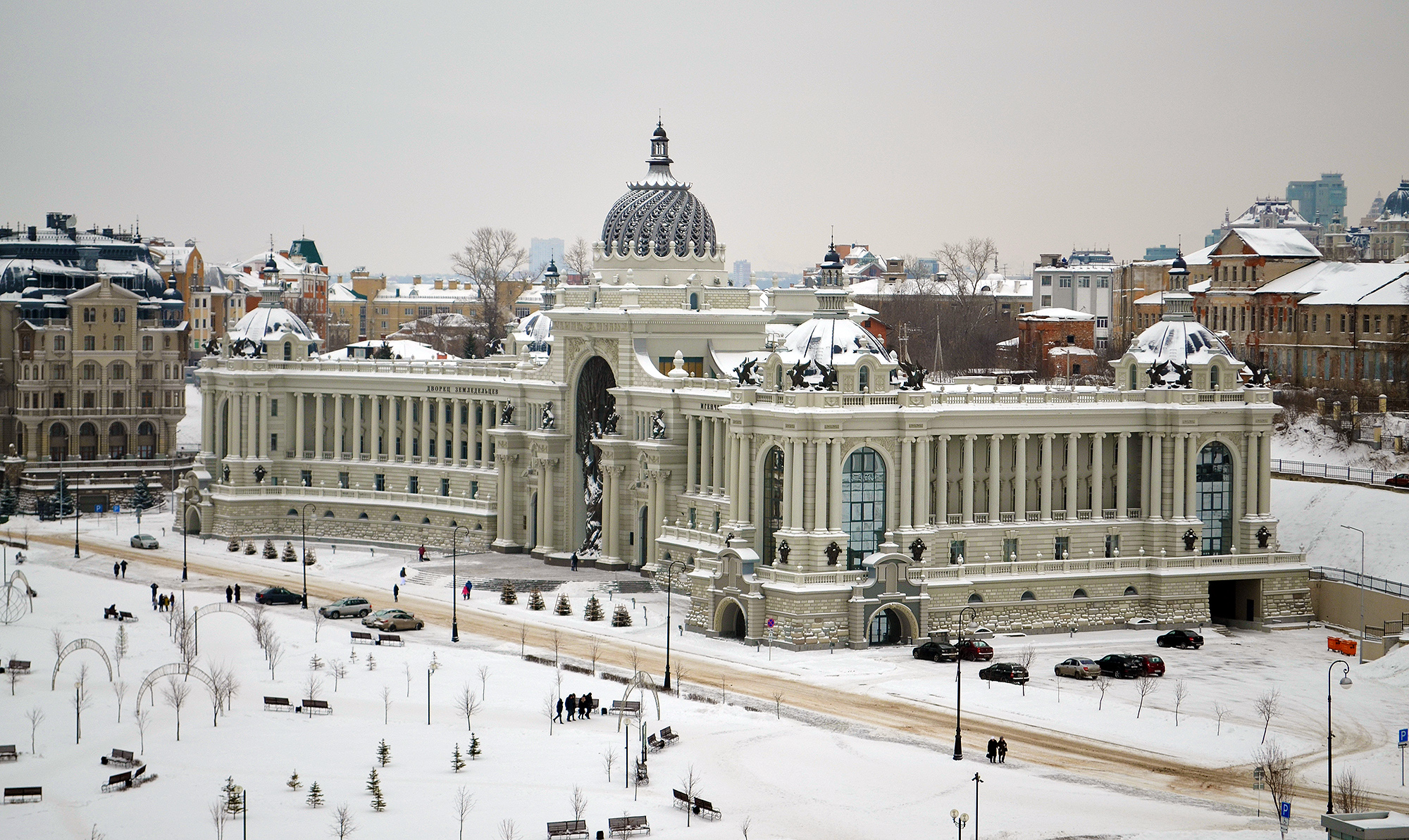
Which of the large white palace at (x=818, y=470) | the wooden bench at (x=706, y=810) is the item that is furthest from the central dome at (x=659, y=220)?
the wooden bench at (x=706, y=810)

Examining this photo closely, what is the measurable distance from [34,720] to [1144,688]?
42123mm

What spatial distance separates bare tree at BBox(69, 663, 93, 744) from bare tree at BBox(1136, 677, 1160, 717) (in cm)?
3955

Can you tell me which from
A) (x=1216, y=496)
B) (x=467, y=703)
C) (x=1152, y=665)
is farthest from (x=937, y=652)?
(x=467, y=703)

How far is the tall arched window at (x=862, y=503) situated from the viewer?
323 feet

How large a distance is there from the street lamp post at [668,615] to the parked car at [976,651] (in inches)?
337

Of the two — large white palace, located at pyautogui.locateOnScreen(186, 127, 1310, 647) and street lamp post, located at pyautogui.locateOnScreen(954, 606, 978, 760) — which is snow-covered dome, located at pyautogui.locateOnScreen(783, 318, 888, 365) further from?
street lamp post, located at pyautogui.locateOnScreen(954, 606, 978, 760)

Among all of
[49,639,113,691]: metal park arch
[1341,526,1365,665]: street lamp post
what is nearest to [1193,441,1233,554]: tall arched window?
[1341,526,1365,665]: street lamp post

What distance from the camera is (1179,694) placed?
273 ft

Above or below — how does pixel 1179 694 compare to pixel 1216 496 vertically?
below

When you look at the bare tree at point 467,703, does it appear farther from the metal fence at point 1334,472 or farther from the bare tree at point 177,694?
the metal fence at point 1334,472

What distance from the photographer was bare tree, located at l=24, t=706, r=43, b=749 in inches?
2965

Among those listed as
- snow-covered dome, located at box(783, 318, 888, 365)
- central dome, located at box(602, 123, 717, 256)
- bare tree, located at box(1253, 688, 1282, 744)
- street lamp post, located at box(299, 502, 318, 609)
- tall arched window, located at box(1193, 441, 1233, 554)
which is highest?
central dome, located at box(602, 123, 717, 256)

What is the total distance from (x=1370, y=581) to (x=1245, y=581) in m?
6.07

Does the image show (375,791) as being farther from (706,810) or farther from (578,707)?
(578,707)
